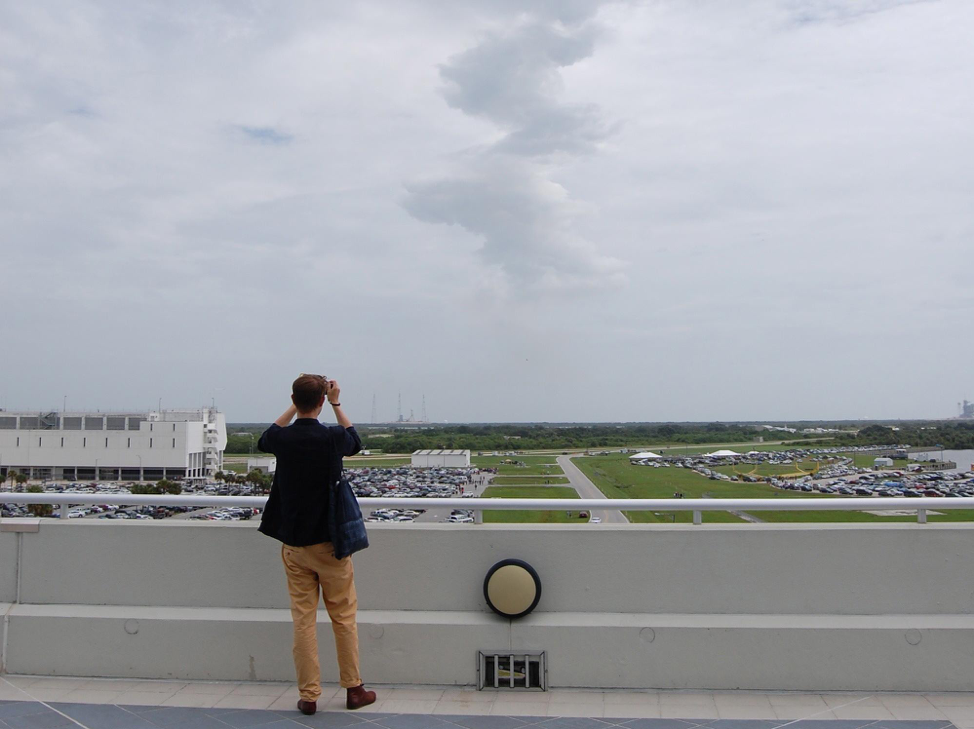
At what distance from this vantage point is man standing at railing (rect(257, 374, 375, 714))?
4.02m

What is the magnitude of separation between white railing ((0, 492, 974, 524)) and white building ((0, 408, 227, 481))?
15.5 meters

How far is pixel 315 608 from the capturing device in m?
4.13

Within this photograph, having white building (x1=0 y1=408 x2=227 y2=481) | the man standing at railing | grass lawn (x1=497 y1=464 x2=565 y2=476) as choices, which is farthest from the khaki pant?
white building (x1=0 y1=408 x2=227 y2=481)

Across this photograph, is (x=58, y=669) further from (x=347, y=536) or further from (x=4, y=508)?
(x=347, y=536)

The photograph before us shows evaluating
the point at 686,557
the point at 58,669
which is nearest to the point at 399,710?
the point at 686,557

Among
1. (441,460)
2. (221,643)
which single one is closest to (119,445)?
(441,460)

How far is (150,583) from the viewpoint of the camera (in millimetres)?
4824

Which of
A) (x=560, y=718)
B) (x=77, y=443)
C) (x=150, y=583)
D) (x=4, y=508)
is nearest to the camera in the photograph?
(x=560, y=718)

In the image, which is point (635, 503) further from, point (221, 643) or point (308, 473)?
point (221, 643)

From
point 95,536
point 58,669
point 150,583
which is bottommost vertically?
point 58,669

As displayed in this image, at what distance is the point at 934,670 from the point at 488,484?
10196 mm

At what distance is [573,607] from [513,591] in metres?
0.42

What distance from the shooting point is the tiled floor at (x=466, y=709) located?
3830 millimetres

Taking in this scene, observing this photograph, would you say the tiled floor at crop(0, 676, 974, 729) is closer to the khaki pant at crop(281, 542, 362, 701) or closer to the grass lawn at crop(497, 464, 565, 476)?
the khaki pant at crop(281, 542, 362, 701)
